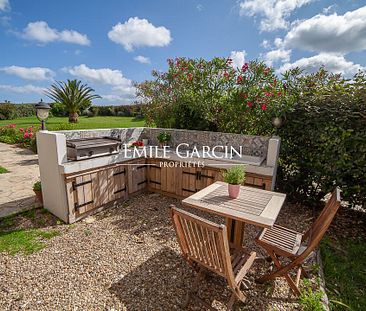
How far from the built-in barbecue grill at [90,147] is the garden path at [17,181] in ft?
5.66

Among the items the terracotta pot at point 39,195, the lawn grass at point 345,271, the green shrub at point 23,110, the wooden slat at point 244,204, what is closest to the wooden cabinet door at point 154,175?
the wooden slat at point 244,204

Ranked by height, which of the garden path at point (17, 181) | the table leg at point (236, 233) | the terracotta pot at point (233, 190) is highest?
the terracotta pot at point (233, 190)

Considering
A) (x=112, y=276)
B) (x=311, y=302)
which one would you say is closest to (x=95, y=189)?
(x=112, y=276)

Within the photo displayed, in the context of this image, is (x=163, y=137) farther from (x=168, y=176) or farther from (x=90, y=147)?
(x=90, y=147)

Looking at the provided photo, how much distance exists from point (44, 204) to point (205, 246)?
3.63 meters

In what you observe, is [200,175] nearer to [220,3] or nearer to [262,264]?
[262,264]

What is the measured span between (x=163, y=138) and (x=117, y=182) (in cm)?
164

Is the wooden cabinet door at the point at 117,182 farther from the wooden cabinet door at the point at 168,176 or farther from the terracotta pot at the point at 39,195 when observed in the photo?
the terracotta pot at the point at 39,195

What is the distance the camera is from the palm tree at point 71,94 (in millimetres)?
15508

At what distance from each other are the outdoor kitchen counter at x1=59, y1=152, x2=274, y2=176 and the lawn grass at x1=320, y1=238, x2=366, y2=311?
1458 millimetres

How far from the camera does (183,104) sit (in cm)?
573

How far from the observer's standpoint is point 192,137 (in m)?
5.10

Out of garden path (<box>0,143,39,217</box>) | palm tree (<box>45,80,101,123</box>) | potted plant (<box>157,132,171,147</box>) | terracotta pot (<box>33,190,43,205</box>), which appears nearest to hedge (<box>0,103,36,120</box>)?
palm tree (<box>45,80,101,123</box>)

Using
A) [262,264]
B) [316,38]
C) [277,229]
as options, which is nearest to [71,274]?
[262,264]
